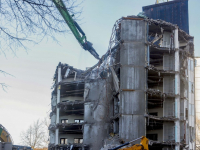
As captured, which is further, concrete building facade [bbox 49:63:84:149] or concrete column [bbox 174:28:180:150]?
concrete building facade [bbox 49:63:84:149]

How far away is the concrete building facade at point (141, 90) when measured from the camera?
4281cm

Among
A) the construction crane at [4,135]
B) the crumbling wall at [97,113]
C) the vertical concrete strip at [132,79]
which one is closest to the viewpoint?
the construction crane at [4,135]

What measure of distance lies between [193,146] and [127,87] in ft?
51.6

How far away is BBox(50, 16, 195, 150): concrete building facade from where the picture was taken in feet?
140

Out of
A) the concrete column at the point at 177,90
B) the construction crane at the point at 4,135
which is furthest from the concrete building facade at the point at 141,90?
the construction crane at the point at 4,135

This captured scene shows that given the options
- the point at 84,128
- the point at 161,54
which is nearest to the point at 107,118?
the point at 84,128

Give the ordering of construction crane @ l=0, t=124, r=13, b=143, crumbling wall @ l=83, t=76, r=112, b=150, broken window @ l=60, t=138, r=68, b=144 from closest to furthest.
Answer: construction crane @ l=0, t=124, r=13, b=143 → crumbling wall @ l=83, t=76, r=112, b=150 → broken window @ l=60, t=138, r=68, b=144

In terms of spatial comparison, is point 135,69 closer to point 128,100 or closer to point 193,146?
point 128,100

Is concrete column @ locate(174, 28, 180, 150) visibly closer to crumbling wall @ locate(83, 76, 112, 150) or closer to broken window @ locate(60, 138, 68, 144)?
crumbling wall @ locate(83, 76, 112, 150)

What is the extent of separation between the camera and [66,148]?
51.4 metres

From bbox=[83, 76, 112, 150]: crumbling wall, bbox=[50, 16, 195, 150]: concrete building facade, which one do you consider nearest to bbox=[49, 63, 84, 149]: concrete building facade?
bbox=[50, 16, 195, 150]: concrete building facade

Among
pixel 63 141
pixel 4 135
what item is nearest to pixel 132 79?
pixel 4 135

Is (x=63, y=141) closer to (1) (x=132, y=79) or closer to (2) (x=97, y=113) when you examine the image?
(2) (x=97, y=113)

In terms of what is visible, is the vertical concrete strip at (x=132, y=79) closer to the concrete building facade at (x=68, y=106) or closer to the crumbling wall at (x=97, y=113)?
the crumbling wall at (x=97, y=113)
